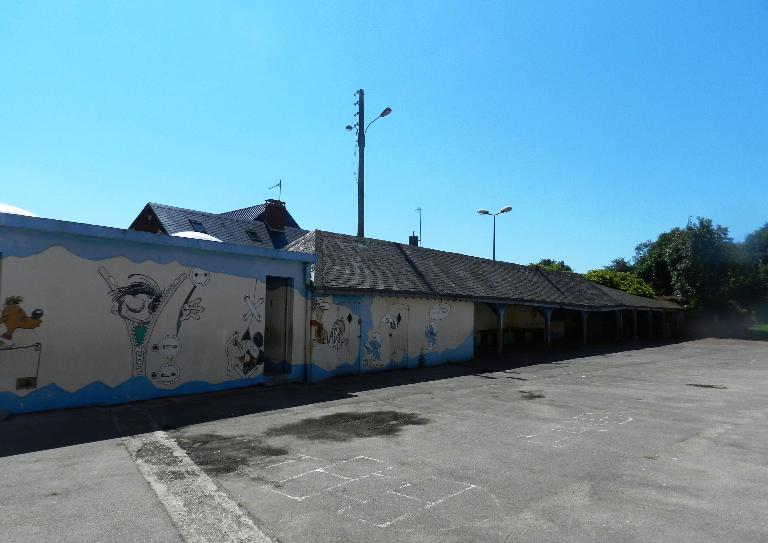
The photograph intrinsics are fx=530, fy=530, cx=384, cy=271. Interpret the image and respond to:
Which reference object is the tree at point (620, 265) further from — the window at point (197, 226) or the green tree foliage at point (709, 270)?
the window at point (197, 226)

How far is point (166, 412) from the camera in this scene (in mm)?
10664

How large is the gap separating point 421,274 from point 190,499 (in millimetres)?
16309

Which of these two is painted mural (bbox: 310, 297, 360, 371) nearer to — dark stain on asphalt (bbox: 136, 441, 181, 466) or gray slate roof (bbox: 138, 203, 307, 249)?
dark stain on asphalt (bbox: 136, 441, 181, 466)

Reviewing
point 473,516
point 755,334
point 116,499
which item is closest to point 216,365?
point 116,499

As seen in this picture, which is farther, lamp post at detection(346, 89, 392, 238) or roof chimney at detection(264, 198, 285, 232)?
roof chimney at detection(264, 198, 285, 232)

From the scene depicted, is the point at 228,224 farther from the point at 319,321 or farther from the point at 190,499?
the point at 190,499

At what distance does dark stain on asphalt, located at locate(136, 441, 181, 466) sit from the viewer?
714 centimetres

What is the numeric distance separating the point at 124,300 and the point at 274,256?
424cm

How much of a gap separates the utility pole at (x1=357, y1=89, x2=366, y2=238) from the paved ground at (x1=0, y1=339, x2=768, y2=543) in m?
12.4

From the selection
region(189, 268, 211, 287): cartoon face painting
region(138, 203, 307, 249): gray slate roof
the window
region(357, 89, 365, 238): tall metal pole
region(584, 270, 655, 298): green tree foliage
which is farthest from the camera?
region(584, 270, 655, 298): green tree foliage

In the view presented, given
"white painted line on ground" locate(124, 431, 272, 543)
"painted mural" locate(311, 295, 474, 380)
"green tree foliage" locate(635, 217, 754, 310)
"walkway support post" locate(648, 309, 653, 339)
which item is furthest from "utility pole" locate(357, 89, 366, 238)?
"green tree foliage" locate(635, 217, 754, 310)

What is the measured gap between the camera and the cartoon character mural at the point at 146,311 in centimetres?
1157

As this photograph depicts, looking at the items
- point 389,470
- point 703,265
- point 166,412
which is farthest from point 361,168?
point 703,265

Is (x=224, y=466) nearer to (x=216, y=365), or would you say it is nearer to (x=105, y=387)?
(x=105, y=387)
